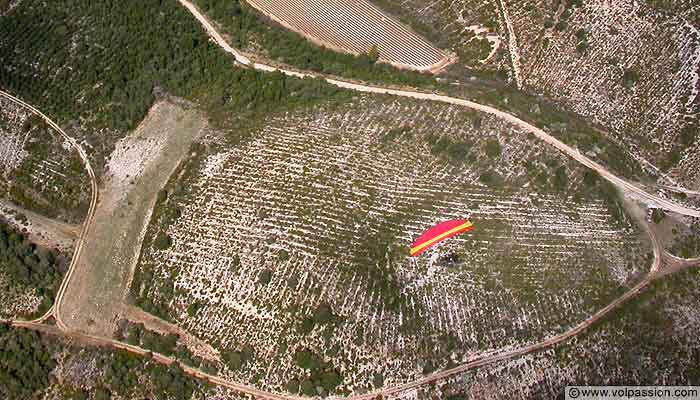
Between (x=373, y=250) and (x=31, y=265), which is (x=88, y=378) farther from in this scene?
(x=373, y=250)

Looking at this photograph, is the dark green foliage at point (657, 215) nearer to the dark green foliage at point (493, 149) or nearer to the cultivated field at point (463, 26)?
the dark green foliage at point (493, 149)

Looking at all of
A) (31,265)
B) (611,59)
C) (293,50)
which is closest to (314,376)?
(31,265)

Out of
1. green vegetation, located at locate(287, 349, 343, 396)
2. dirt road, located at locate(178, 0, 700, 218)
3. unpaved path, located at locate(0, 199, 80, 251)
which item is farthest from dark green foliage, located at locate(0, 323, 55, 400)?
dirt road, located at locate(178, 0, 700, 218)

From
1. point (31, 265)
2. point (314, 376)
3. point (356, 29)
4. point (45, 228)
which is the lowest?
point (31, 265)

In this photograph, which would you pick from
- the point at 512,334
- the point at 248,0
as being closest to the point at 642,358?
the point at 512,334

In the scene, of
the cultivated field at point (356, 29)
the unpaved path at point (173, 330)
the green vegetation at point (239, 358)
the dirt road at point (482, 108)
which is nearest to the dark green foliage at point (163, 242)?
the unpaved path at point (173, 330)

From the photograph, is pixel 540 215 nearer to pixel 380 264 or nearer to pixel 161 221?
pixel 380 264
